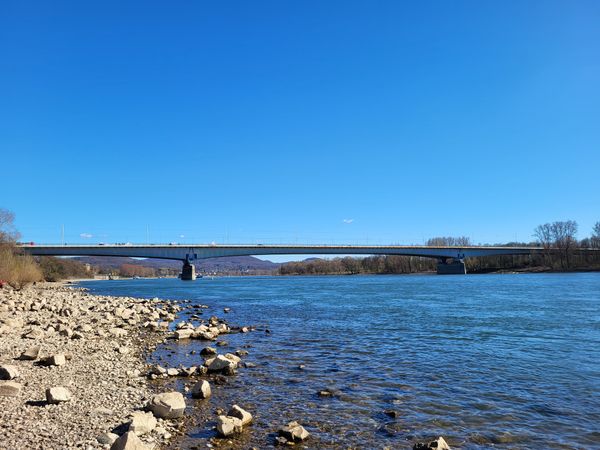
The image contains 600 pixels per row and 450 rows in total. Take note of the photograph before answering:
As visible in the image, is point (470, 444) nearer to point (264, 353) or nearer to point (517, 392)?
point (517, 392)

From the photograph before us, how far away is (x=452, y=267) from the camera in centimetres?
13362

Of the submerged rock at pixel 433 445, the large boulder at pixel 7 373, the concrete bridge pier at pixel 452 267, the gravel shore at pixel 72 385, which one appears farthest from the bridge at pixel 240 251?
the submerged rock at pixel 433 445

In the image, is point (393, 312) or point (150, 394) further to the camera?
point (393, 312)

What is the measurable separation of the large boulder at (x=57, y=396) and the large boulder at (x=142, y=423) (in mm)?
2146

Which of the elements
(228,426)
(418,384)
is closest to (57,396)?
(228,426)

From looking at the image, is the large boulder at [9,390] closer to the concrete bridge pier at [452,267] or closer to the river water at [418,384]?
the river water at [418,384]

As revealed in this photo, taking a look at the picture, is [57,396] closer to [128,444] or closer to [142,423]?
[142,423]

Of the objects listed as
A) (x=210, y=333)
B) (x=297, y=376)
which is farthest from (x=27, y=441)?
(x=210, y=333)

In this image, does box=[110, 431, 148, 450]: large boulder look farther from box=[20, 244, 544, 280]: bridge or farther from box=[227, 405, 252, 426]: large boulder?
box=[20, 244, 544, 280]: bridge

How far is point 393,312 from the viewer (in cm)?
3089

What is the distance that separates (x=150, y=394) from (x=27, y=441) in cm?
328

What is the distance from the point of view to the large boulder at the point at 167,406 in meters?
8.63

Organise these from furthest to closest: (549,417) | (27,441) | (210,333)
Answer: (210,333), (549,417), (27,441)

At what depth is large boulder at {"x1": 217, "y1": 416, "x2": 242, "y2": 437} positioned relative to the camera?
26.1 feet
